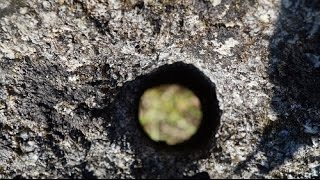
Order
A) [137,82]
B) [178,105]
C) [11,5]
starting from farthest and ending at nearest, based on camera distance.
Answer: [178,105]
[137,82]
[11,5]

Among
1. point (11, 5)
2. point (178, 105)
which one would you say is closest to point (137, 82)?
point (178, 105)

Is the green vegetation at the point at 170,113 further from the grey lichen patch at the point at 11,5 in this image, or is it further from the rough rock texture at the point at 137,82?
the grey lichen patch at the point at 11,5

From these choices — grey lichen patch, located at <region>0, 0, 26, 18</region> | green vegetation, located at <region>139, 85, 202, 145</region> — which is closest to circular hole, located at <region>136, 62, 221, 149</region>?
green vegetation, located at <region>139, 85, 202, 145</region>

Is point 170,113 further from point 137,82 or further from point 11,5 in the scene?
point 11,5

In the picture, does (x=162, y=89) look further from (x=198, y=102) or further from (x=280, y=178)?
(x=280, y=178)

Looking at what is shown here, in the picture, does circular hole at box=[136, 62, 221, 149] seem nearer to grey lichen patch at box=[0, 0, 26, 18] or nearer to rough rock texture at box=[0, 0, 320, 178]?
rough rock texture at box=[0, 0, 320, 178]

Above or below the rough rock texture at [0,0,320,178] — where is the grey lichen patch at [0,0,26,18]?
above
